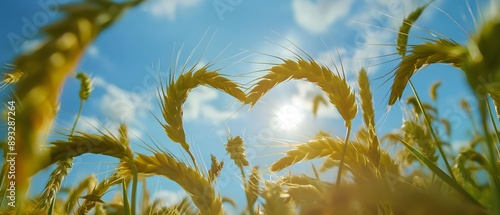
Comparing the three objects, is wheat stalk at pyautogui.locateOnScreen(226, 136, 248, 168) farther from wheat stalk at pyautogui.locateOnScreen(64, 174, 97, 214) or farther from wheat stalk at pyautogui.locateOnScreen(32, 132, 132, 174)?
wheat stalk at pyautogui.locateOnScreen(64, 174, 97, 214)

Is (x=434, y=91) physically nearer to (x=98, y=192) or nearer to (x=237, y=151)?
(x=237, y=151)

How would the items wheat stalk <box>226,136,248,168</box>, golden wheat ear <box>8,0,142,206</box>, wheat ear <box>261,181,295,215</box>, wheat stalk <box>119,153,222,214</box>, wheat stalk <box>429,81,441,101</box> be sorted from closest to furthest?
1. golden wheat ear <box>8,0,142,206</box>
2. wheat ear <box>261,181,295,215</box>
3. wheat stalk <box>119,153,222,214</box>
4. wheat stalk <box>226,136,248,168</box>
5. wheat stalk <box>429,81,441,101</box>

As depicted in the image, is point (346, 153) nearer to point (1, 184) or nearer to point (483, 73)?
point (483, 73)

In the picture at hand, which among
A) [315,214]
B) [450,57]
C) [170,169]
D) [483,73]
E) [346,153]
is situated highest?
[450,57]

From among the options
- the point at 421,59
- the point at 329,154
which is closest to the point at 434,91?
the point at 421,59

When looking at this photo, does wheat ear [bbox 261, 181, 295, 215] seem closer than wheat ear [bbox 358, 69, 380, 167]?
Yes

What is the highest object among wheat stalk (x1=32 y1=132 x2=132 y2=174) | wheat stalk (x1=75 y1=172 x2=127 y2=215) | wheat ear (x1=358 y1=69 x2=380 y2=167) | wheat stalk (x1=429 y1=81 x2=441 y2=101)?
wheat stalk (x1=429 y1=81 x2=441 y2=101)

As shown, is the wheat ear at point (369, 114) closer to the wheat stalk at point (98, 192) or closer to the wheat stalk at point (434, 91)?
the wheat stalk at point (98, 192)

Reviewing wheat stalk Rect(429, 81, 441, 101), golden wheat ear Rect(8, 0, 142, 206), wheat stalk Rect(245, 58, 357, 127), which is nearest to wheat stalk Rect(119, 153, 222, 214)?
wheat stalk Rect(245, 58, 357, 127)

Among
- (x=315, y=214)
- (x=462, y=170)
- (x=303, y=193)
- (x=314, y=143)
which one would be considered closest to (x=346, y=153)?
(x=314, y=143)
